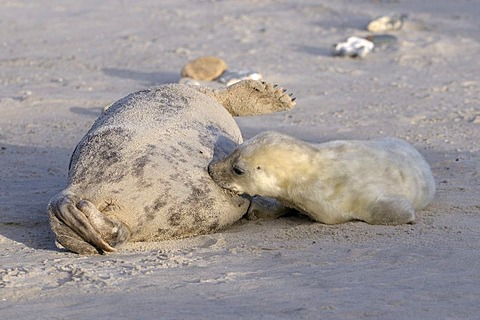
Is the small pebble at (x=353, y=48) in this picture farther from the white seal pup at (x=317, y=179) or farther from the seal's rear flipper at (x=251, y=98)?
the white seal pup at (x=317, y=179)

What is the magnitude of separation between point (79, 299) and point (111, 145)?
1.29m

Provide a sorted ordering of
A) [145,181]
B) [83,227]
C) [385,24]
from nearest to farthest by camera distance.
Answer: [83,227]
[145,181]
[385,24]

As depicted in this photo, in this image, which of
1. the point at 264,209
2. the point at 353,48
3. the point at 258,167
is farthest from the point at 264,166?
the point at 353,48

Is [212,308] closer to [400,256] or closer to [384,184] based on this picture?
[400,256]

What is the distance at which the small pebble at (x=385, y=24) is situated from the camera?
11258 mm

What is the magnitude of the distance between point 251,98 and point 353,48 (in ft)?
13.5

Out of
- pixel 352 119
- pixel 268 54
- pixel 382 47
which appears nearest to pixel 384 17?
pixel 382 47

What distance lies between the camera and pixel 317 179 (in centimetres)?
495

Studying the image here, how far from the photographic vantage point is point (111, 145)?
4992 millimetres

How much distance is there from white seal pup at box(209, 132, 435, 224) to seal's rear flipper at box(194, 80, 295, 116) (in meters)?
1.31

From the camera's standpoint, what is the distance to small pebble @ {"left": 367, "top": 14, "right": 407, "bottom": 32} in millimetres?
11258

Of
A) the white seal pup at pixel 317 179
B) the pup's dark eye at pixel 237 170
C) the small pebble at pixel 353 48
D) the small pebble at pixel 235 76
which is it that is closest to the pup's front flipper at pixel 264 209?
the white seal pup at pixel 317 179

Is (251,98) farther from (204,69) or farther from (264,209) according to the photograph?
(204,69)

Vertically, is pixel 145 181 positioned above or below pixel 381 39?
above
